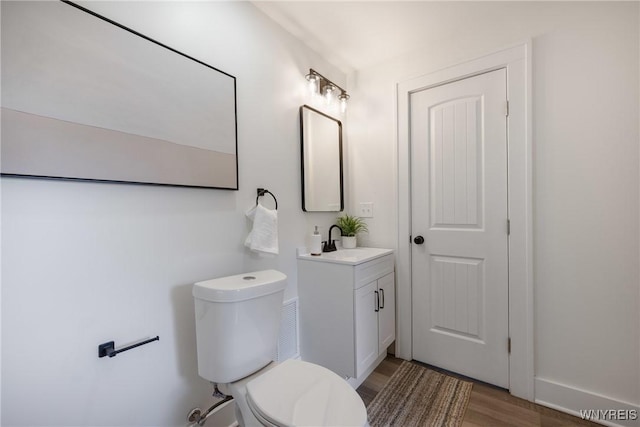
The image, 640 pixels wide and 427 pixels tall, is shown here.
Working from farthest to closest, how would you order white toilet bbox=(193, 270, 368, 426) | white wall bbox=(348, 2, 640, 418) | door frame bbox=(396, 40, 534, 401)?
door frame bbox=(396, 40, 534, 401) < white wall bbox=(348, 2, 640, 418) < white toilet bbox=(193, 270, 368, 426)

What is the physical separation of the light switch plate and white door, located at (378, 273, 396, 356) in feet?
1.67

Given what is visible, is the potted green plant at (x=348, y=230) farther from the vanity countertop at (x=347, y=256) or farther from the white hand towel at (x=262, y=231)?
the white hand towel at (x=262, y=231)

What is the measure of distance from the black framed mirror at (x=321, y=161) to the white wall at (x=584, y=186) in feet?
3.67

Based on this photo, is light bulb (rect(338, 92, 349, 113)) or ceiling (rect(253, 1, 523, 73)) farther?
Answer: light bulb (rect(338, 92, 349, 113))

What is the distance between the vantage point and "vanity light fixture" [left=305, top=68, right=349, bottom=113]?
1.91 m

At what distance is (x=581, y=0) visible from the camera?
1.45 metres

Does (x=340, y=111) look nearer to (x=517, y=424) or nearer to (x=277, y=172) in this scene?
(x=277, y=172)

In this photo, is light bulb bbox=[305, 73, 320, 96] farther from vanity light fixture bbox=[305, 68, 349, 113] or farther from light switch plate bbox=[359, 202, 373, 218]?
light switch plate bbox=[359, 202, 373, 218]

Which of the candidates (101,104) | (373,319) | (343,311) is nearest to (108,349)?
(101,104)

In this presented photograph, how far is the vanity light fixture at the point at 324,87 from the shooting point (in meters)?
1.91

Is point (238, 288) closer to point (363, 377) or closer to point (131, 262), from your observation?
point (131, 262)

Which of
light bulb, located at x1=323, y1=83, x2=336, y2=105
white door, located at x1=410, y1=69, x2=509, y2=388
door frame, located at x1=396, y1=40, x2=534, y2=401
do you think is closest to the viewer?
door frame, located at x1=396, y1=40, x2=534, y2=401

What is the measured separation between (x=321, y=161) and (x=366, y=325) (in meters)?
1.16

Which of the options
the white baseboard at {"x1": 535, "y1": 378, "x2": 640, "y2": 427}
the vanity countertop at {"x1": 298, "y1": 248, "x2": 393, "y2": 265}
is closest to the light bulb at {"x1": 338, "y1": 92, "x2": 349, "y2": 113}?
the vanity countertop at {"x1": 298, "y1": 248, "x2": 393, "y2": 265}
